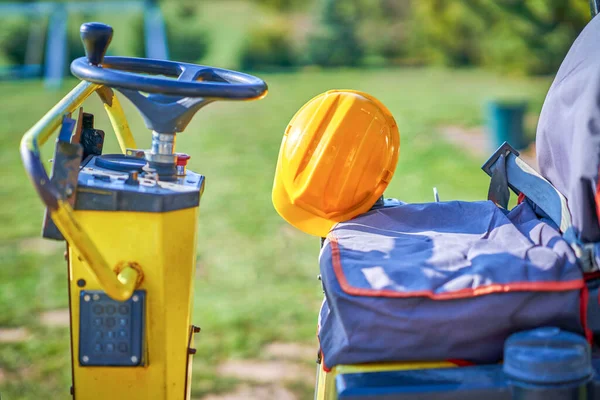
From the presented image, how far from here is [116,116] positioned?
2037 mm

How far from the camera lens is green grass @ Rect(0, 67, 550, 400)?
4.02 m

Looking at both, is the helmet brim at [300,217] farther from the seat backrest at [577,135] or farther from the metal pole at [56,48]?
the metal pole at [56,48]

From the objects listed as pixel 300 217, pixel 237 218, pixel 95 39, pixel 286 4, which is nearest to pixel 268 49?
pixel 286 4

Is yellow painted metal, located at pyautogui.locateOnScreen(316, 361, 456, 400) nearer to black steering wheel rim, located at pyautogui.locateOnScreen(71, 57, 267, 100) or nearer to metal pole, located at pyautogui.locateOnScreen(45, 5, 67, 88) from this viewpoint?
black steering wheel rim, located at pyautogui.locateOnScreen(71, 57, 267, 100)

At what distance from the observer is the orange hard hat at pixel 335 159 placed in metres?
1.82

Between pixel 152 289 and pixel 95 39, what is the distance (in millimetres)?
527

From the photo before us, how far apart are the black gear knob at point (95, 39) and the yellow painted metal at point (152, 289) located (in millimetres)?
330

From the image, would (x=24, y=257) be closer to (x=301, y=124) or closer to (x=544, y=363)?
(x=301, y=124)

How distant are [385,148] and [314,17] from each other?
1673 cm

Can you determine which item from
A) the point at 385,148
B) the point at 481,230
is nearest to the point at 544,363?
the point at 481,230

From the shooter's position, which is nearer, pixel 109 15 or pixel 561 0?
pixel 561 0

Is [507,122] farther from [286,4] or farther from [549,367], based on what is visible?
[286,4]

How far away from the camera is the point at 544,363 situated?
4.25ft

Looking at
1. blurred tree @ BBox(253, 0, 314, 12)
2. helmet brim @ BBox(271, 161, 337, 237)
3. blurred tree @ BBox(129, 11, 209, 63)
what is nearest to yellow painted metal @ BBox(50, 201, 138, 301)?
helmet brim @ BBox(271, 161, 337, 237)
